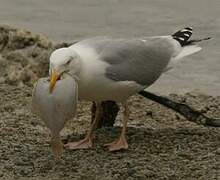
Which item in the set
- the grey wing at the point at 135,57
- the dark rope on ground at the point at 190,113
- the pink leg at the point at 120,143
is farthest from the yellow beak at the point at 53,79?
the dark rope on ground at the point at 190,113

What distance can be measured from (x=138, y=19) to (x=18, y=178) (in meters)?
4.08

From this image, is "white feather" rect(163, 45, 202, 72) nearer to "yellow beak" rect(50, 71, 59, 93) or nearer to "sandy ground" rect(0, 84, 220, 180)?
"sandy ground" rect(0, 84, 220, 180)

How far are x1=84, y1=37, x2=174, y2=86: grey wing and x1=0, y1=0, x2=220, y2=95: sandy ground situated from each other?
1.39 m

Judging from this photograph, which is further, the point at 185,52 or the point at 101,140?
the point at 185,52

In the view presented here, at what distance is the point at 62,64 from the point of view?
193 inches

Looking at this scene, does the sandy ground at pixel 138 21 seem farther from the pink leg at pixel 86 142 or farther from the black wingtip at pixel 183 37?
the pink leg at pixel 86 142

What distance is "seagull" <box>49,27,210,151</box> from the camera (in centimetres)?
506

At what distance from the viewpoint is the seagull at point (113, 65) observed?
5059 mm

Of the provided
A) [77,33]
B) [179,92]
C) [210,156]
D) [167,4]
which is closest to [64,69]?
[210,156]

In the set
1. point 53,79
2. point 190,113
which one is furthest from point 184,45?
point 53,79

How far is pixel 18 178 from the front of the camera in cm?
493

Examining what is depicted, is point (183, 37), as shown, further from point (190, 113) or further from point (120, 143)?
point (120, 143)

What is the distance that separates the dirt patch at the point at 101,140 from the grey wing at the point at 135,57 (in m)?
0.43

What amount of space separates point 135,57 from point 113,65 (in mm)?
270
